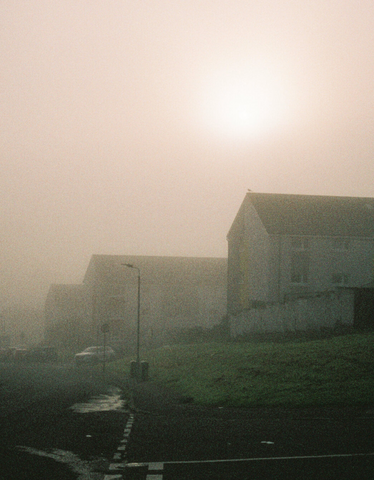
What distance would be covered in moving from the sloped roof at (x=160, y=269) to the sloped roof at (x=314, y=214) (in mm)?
29756

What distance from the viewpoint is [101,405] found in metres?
21.7

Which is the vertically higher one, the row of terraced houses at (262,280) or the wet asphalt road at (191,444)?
the row of terraced houses at (262,280)

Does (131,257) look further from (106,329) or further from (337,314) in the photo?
(337,314)

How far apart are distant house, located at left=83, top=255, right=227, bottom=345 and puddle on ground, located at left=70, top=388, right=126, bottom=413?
5567cm

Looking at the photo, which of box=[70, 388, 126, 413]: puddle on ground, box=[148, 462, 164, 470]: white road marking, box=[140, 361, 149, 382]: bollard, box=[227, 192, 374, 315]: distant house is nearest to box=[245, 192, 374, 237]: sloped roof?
box=[227, 192, 374, 315]: distant house

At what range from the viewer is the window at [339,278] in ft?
173

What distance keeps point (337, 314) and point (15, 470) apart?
28828mm

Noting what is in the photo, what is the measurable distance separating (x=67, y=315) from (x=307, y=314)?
8446 cm

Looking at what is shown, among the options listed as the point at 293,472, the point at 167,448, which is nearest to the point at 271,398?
the point at 167,448

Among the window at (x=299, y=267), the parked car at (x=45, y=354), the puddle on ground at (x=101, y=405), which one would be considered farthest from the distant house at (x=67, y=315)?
the puddle on ground at (x=101, y=405)

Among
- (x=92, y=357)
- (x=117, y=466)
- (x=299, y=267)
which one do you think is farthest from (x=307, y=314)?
(x=117, y=466)

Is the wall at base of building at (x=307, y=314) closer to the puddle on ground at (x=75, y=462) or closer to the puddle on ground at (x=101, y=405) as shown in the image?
the puddle on ground at (x=101, y=405)

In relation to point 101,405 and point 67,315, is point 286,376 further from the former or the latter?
point 67,315

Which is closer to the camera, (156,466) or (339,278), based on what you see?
(156,466)
